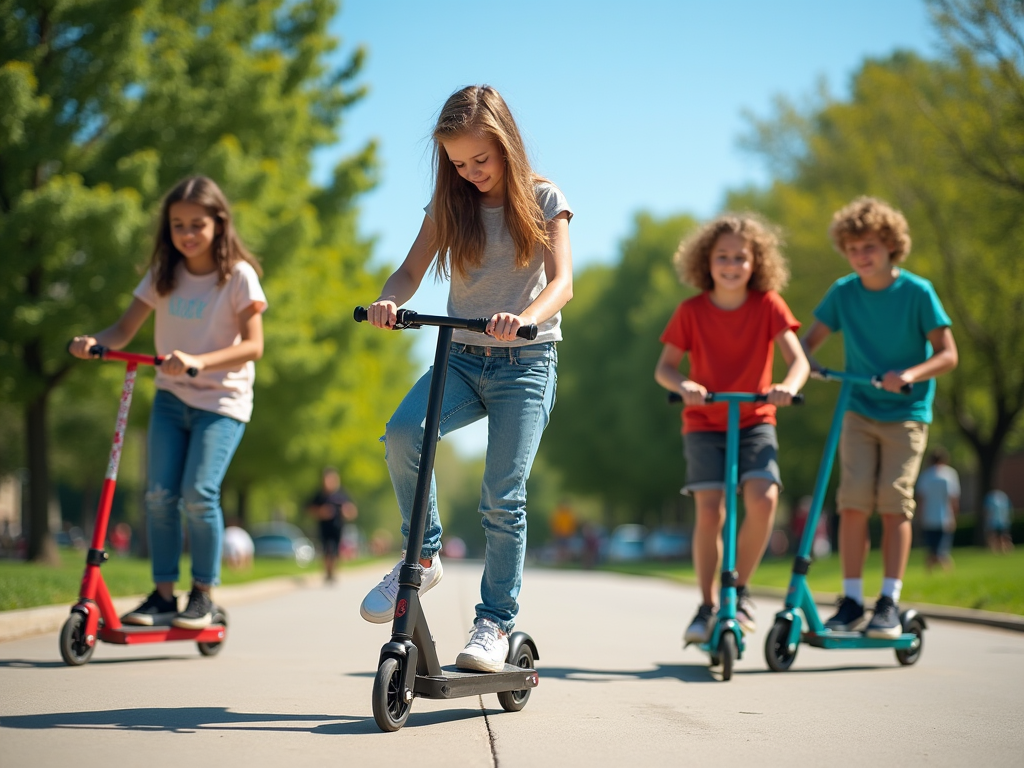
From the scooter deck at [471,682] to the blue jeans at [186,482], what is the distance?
246 centimetres

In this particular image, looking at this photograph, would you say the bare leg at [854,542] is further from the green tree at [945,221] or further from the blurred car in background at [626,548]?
the blurred car in background at [626,548]

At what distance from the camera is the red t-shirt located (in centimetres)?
693

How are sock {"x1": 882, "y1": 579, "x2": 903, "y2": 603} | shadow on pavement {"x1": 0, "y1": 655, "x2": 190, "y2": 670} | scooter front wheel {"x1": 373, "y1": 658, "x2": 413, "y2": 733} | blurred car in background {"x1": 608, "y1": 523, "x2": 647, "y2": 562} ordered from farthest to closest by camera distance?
blurred car in background {"x1": 608, "y1": 523, "x2": 647, "y2": 562} < sock {"x1": 882, "y1": 579, "x2": 903, "y2": 603} < shadow on pavement {"x1": 0, "y1": 655, "x2": 190, "y2": 670} < scooter front wheel {"x1": 373, "y1": 658, "x2": 413, "y2": 733}

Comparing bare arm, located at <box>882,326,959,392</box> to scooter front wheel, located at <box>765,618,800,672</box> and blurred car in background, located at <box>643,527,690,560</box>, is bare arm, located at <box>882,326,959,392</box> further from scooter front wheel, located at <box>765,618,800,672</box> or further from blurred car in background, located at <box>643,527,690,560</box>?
blurred car in background, located at <box>643,527,690,560</box>

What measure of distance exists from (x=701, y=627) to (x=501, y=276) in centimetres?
262

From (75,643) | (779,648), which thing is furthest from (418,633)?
(779,648)

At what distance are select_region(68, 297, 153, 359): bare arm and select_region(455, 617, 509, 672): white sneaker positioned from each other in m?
2.74

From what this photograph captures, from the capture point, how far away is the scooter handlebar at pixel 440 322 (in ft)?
14.0

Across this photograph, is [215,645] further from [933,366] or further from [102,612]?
A: [933,366]

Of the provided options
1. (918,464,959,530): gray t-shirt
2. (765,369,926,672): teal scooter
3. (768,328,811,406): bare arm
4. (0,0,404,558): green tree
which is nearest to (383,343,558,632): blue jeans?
(768,328,811,406): bare arm

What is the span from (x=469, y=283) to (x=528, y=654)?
147cm

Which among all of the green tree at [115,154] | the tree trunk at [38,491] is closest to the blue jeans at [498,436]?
the green tree at [115,154]

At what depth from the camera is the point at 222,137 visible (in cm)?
1916

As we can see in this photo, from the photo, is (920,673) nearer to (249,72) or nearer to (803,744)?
(803,744)
